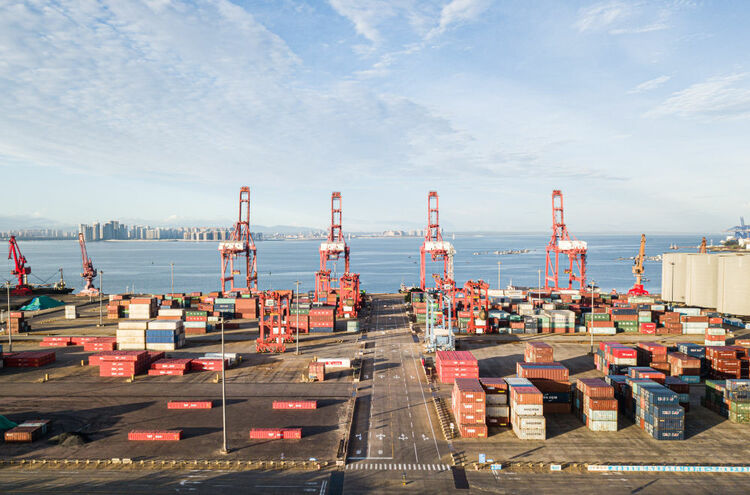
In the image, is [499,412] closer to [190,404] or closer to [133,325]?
[190,404]

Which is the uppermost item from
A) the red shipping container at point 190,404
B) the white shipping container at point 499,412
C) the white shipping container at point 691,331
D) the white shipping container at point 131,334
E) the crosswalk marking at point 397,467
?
the white shipping container at point 131,334

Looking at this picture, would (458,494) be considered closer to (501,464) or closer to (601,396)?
(501,464)

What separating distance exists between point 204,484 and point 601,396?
29.9m

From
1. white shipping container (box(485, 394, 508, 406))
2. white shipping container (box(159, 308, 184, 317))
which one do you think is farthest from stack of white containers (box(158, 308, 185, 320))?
white shipping container (box(485, 394, 508, 406))

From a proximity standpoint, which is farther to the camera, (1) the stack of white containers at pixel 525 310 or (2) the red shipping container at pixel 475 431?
(1) the stack of white containers at pixel 525 310

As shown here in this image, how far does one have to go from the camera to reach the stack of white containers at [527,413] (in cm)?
3438

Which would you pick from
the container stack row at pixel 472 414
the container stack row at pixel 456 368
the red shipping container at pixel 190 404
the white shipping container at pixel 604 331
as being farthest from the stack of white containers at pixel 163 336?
the white shipping container at pixel 604 331

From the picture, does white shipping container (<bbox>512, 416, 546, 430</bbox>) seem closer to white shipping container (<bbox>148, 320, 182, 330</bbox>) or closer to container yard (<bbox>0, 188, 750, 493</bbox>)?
container yard (<bbox>0, 188, 750, 493</bbox>)

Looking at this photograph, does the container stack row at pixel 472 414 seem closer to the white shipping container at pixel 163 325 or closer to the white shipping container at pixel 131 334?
the white shipping container at pixel 163 325

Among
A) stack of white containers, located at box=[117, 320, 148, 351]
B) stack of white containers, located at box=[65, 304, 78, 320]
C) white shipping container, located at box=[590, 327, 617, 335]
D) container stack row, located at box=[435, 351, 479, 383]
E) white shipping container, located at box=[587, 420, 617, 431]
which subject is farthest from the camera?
stack of white containers, located at box=[65, 304, 78, 320]

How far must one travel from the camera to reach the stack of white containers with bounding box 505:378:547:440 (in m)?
34.4

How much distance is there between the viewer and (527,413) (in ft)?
116

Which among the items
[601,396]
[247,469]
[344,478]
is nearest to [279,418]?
[247,469]

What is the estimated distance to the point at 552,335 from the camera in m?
76.5
